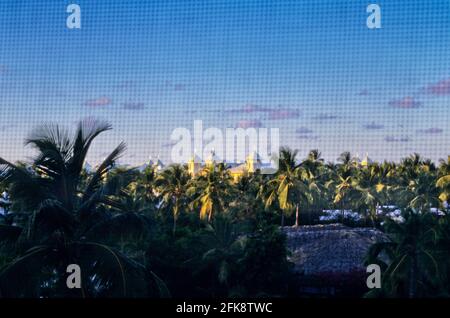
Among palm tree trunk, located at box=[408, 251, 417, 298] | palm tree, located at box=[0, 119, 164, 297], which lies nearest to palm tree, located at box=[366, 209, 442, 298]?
palm tree trunk, located at box=[408, 251, 417, 298]

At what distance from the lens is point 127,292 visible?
4.16 meters

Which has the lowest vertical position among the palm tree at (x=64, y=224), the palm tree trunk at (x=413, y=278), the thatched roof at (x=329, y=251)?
the thatched roof at (x=329, y=251)

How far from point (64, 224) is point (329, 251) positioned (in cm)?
907

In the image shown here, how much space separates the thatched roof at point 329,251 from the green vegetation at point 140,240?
79cm

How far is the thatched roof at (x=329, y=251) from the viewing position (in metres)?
11.2

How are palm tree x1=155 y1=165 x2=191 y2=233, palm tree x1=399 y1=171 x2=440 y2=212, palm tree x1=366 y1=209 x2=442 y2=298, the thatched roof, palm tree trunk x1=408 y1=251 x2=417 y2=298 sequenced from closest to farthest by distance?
1. palm tree x1=366 y1=209 x2=442 y2=298
2. palm tree trunk x1=408 y1=251 x2=417 y2=298
3. the thatched roof
4. palm tree x1=155 y1=165 x2=191 y2=233
5. palm tree x1=399 y1=171 x2=440 y2=212

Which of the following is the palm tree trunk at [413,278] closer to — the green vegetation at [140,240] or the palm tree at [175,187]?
the green vegetation at [140,240]

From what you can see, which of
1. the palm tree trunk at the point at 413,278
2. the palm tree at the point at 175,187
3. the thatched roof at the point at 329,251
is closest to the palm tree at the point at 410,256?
the palm tree trunk at the point at 413,278

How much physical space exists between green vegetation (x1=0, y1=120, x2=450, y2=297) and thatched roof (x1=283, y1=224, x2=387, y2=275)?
0.79 metres

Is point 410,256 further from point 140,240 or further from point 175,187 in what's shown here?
point 175,187

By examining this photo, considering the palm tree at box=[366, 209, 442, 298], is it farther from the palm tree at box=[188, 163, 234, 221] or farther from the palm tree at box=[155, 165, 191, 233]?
the palm tree at box=[155, 165, 191, 233]

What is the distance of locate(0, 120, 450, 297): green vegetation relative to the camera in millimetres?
4250

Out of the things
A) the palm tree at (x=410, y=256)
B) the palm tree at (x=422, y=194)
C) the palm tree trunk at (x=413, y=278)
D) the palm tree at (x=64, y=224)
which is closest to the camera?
the palm tree at (x=64, y=224)
